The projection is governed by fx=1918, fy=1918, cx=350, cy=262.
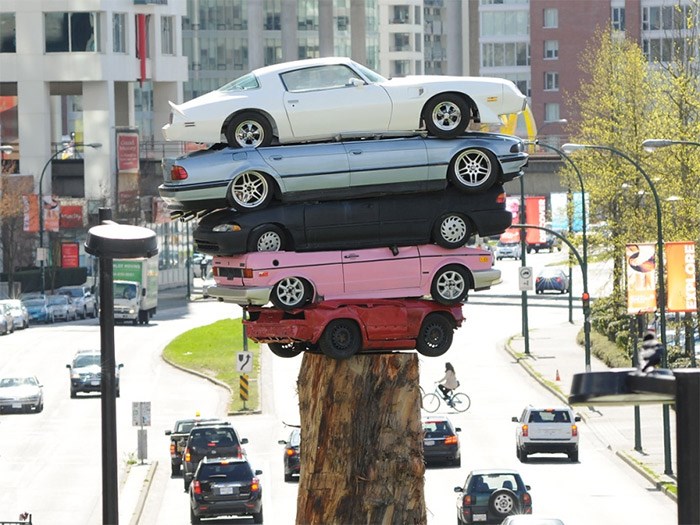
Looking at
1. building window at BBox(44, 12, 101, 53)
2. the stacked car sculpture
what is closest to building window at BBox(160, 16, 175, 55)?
building window at BBox(44, 12, 101, 53)

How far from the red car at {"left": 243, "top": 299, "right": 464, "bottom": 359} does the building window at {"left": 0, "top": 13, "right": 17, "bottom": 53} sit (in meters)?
98.8

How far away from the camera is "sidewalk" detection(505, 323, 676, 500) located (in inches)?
2121

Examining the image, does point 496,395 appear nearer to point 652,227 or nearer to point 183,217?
point 652,227

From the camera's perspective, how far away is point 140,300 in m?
101

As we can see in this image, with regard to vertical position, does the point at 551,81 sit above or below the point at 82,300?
above

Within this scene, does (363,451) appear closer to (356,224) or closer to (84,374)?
(356,224)

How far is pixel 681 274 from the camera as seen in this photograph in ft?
170

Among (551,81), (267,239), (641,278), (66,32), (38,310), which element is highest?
(551,81)

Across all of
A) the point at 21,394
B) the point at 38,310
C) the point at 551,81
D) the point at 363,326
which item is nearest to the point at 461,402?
the point at 21,394

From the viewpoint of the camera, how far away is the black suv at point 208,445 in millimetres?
50781

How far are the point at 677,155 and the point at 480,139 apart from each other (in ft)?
140

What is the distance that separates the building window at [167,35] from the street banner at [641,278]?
266 feet

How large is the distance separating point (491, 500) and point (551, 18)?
489 feet

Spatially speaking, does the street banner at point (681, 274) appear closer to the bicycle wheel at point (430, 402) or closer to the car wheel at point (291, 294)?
the bicycle wheel at point (430, 402)
